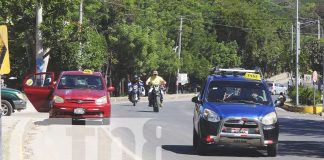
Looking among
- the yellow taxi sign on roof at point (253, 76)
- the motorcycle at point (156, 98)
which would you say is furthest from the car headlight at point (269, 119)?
the motorcycle at point (156, 98)

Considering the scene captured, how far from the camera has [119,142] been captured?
52.1ft

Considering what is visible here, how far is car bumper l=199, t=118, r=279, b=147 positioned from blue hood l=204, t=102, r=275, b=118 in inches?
6.2

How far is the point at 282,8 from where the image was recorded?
113250 mm

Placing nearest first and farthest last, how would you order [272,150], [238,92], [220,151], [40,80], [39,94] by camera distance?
[272,150] → [238,92] → [220,151] → [39,94] → [40,80]

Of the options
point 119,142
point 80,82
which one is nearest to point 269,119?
point 119,142

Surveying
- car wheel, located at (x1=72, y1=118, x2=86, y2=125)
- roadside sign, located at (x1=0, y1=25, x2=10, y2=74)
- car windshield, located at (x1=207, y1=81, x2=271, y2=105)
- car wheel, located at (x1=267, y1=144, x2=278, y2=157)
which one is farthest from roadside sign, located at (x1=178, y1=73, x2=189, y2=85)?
roadside sign, located at (x1=0, y1=25, x2=10, y2=74)

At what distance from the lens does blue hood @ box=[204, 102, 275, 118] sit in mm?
13477

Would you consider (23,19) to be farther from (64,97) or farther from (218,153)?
(218,153)

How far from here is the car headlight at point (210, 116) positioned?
1354 cm

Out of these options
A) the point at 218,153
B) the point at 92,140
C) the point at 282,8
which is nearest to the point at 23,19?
the point at 92,140

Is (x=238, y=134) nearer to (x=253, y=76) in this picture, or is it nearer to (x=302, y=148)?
(x=253, y=76)

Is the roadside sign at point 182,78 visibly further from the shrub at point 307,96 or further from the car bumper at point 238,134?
the car bumper at point 238,134

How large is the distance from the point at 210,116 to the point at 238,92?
4.38 feet

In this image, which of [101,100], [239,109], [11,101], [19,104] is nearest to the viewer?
[239,109]
